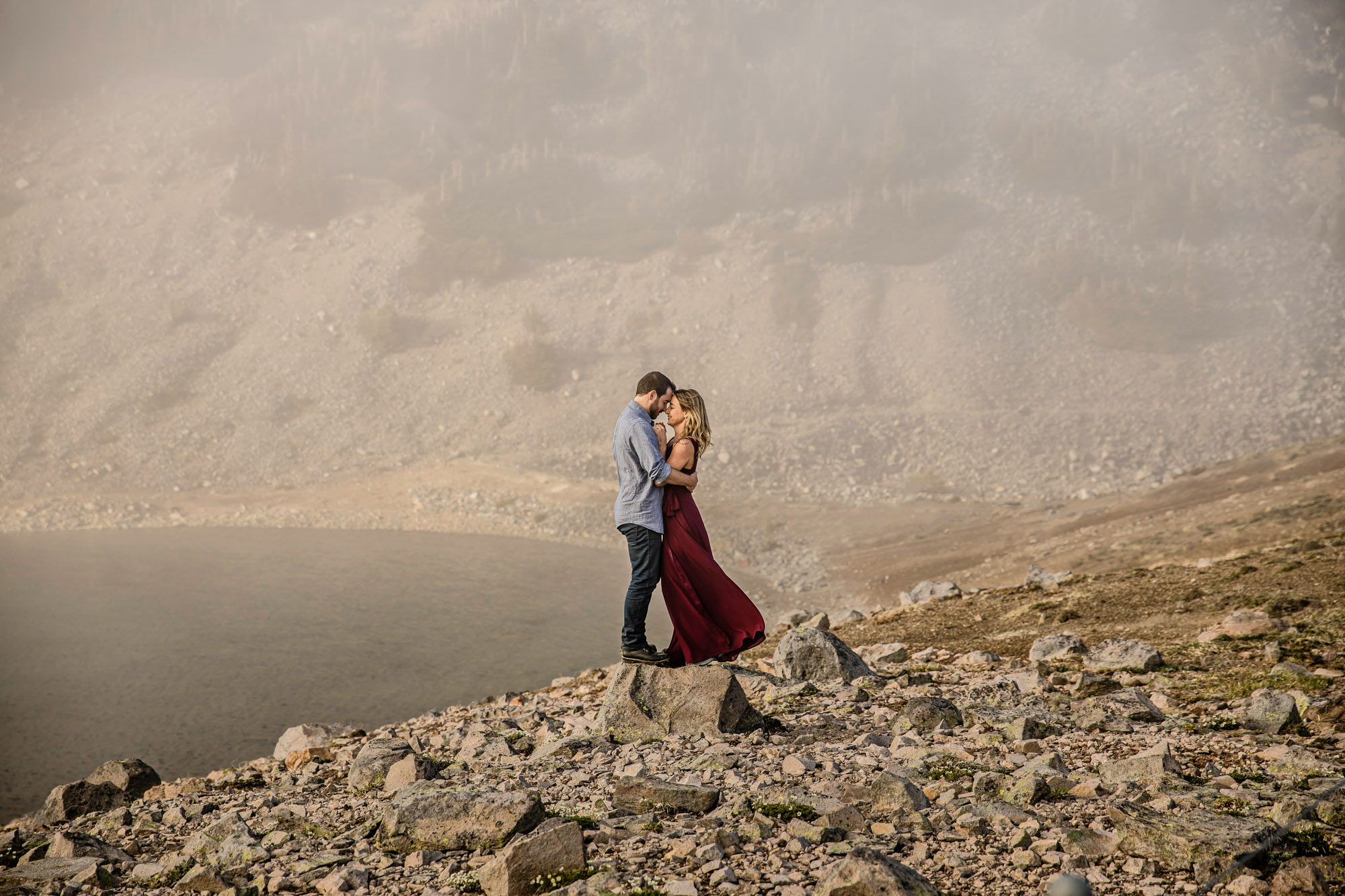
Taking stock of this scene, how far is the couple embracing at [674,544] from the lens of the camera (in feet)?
21.4

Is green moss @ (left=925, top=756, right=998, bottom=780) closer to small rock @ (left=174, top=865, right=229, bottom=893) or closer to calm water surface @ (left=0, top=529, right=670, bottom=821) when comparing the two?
small rock @ (left=174, top=865, right=229, bottom=893)

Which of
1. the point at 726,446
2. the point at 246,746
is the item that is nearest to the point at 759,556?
the point at 726,446

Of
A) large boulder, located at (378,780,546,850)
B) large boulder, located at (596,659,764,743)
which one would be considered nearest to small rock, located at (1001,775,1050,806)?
large boulder, located at (596,659,764,743)

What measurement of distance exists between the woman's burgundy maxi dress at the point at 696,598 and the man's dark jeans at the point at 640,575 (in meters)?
0.13

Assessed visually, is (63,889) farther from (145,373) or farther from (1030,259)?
(1030,259)

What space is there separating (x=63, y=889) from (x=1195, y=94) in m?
111

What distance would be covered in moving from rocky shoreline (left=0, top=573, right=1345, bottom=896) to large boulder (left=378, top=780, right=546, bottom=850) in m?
0.01

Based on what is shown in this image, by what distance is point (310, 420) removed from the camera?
173 feet

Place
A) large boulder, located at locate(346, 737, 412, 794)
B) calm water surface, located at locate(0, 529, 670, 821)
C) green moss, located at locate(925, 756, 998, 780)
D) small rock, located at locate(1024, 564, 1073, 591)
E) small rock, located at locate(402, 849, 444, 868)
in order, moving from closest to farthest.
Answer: small rock, located at locate(402, 849, 444, 868)
green moss, located at locate(925, 756, 998, 780)
large boulder, located at locate(346, 737, 412, 794)
small rock, located at locate(1024, 564, 1073, 591)
calm water surface, located at locate(0, 529, 670, 821)

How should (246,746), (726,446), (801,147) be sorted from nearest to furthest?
(246,746) < (726,446) < (801,147)

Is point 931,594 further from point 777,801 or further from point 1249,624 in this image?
point 777,801

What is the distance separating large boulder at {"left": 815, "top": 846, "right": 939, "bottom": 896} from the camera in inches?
137

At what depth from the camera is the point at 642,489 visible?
652cm

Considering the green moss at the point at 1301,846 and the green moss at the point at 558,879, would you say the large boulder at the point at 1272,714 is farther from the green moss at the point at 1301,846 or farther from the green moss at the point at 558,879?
the green moss at the point at 558,879
